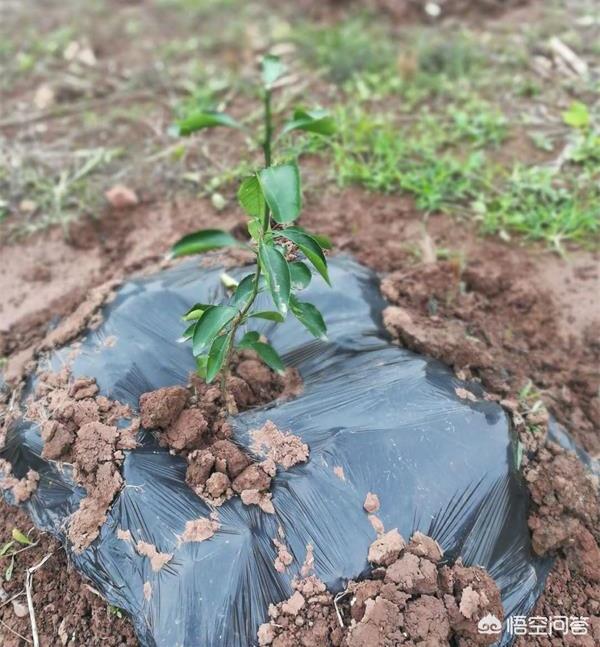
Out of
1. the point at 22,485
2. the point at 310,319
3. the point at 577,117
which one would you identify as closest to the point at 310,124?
the point at 310,319

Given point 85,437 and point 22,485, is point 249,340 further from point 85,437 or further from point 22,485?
point 22,485

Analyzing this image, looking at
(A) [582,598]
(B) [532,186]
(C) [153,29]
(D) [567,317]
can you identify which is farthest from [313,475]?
(C) [153,29]

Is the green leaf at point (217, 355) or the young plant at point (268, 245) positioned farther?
the green leaf at point (217, 355)

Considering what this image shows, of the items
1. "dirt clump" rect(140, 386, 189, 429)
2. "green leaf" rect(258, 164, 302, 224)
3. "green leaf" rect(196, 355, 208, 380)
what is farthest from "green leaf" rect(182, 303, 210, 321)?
"green leaf" rect(258, 164, 302, 224)

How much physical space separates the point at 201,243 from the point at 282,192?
1.32ft

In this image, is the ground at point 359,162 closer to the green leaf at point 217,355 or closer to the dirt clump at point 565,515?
the dirt clump at point 565,515

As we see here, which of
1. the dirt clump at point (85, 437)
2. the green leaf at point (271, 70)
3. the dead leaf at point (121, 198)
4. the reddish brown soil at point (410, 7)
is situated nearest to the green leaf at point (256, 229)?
the green leaf at point (271, 70)

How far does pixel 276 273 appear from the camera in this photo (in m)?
1.49

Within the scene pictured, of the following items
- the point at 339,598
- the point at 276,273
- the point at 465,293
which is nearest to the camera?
the point at 276,273

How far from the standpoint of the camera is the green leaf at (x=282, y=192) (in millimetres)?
1364

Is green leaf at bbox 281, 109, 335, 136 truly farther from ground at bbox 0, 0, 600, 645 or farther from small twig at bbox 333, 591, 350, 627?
small twig at bbox 333, 591, 350, 627

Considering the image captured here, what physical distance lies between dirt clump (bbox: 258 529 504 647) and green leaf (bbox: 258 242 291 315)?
0.73m

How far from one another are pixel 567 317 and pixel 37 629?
93.2 inches

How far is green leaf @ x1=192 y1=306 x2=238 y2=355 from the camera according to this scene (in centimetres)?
164
